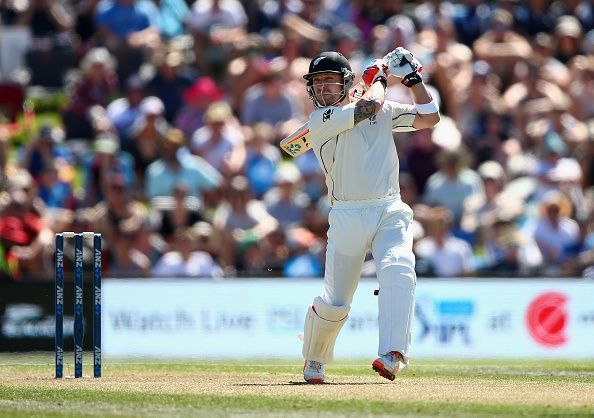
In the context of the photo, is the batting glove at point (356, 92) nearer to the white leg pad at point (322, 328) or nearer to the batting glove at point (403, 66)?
the batting glove at point (403, 66)

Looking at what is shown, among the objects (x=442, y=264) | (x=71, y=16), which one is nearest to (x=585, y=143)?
(x=442, y=264)

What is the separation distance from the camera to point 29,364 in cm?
1073

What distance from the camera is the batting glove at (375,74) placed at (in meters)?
8.58

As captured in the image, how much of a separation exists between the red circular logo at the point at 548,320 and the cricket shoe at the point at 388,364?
4.50 m

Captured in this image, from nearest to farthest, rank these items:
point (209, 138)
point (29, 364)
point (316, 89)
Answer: point (316, 89) < point (29, 364) < point (209, 138)

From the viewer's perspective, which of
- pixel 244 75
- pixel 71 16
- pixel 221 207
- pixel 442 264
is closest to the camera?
pixel 442 264

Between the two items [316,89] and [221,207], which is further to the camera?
[221,207]

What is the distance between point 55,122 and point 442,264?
17.3 feet

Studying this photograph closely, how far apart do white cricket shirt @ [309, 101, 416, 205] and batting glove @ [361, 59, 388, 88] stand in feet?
0.52

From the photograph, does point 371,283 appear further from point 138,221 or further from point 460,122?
point 460,122

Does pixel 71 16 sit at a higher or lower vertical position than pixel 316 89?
higher

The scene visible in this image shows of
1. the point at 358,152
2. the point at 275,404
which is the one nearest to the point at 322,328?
the point at 358,152

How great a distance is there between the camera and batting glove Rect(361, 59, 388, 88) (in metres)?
8.58

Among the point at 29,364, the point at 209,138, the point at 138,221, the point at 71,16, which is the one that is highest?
the point at 71,16
